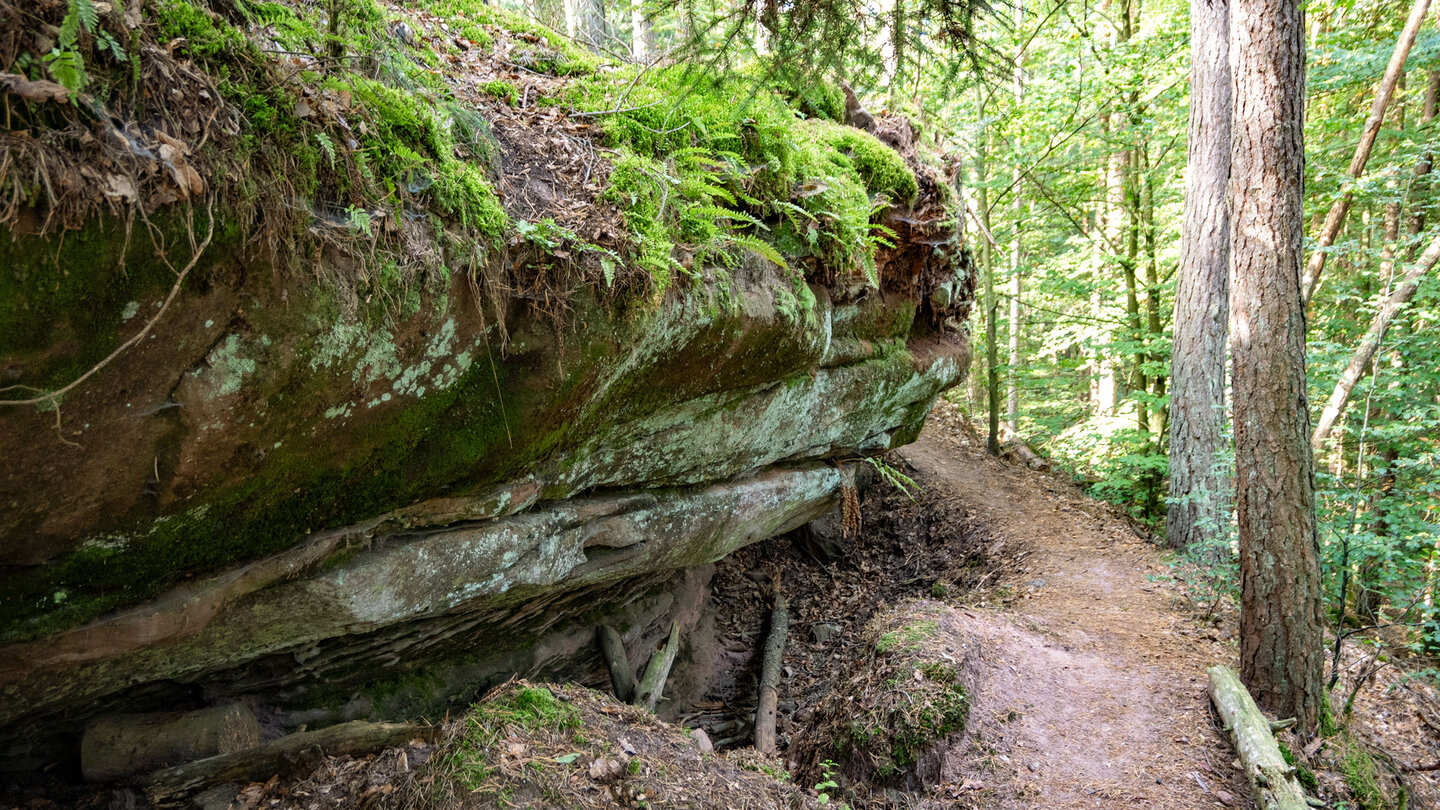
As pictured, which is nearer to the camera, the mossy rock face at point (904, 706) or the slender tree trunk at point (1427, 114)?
the mossy rock face at point (904, 706)

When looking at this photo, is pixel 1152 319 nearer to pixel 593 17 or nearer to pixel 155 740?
pixel 593 17

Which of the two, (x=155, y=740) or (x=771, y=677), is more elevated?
(x=155, y=740)

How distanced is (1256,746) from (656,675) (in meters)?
5.42

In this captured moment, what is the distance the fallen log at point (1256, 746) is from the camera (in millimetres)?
4875

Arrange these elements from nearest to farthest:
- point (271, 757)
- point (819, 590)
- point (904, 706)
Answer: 1. point (271, 757)
2. point (904, 706)
3. point (819, 590)

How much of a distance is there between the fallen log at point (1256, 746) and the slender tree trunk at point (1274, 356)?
1.09ft

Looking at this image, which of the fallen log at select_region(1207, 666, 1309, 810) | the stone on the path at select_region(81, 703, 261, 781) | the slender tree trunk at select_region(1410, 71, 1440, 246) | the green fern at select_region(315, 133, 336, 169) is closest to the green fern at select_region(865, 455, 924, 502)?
the fallen log at select_region(1207, 666, 1309, 810)

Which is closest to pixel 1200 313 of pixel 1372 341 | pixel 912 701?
pixel 1372 341

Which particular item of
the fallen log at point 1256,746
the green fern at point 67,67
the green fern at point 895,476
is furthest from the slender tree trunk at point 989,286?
the green fern at point 67,67

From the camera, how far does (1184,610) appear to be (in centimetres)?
796

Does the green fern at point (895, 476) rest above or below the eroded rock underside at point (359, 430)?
below

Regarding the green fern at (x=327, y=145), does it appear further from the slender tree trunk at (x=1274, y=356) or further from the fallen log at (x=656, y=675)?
the slender tree trunk at (x=1274, y=356)

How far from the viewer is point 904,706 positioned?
6.22m

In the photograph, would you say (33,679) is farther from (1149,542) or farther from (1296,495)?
(1149,542)
